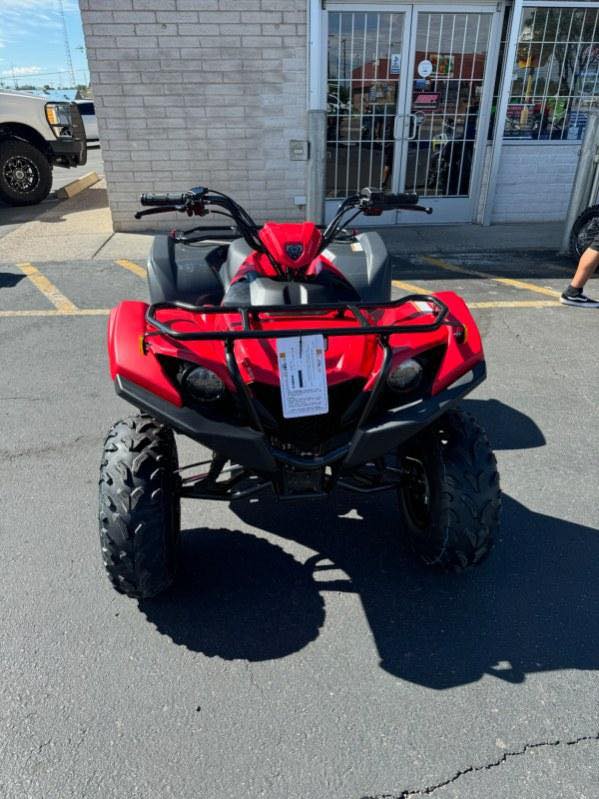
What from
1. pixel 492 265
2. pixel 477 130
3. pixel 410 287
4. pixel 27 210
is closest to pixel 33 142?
pixel 27 210

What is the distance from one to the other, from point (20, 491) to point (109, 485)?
1169 millimetres

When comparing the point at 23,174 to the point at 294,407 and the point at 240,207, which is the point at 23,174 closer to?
the point at 240,207

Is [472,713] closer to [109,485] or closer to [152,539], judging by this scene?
[152,539]

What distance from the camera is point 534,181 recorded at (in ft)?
28.1

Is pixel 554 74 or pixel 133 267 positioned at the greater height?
pixel 554 74

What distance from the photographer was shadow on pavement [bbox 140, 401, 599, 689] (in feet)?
7.22

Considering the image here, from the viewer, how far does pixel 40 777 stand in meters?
1.79

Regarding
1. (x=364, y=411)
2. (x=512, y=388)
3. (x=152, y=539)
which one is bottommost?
(x=512, y=388)

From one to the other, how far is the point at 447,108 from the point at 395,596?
7.42m

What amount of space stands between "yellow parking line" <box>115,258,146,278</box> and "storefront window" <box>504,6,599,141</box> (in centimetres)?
523

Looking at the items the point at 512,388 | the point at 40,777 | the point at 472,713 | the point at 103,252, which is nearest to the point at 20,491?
the point at 40,777

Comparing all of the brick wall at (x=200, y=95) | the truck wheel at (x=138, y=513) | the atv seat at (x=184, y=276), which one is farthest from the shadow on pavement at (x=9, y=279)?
the truck wheel at (x=138, y=513)

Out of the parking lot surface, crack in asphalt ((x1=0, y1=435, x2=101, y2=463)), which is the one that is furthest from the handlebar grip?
crack in asphalt ((x1=0, y1=435, x2=101, y2=463))

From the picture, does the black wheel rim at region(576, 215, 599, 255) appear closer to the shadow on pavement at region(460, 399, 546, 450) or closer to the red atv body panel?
the shadow on pavement at region(460, 399, 546, 450)
